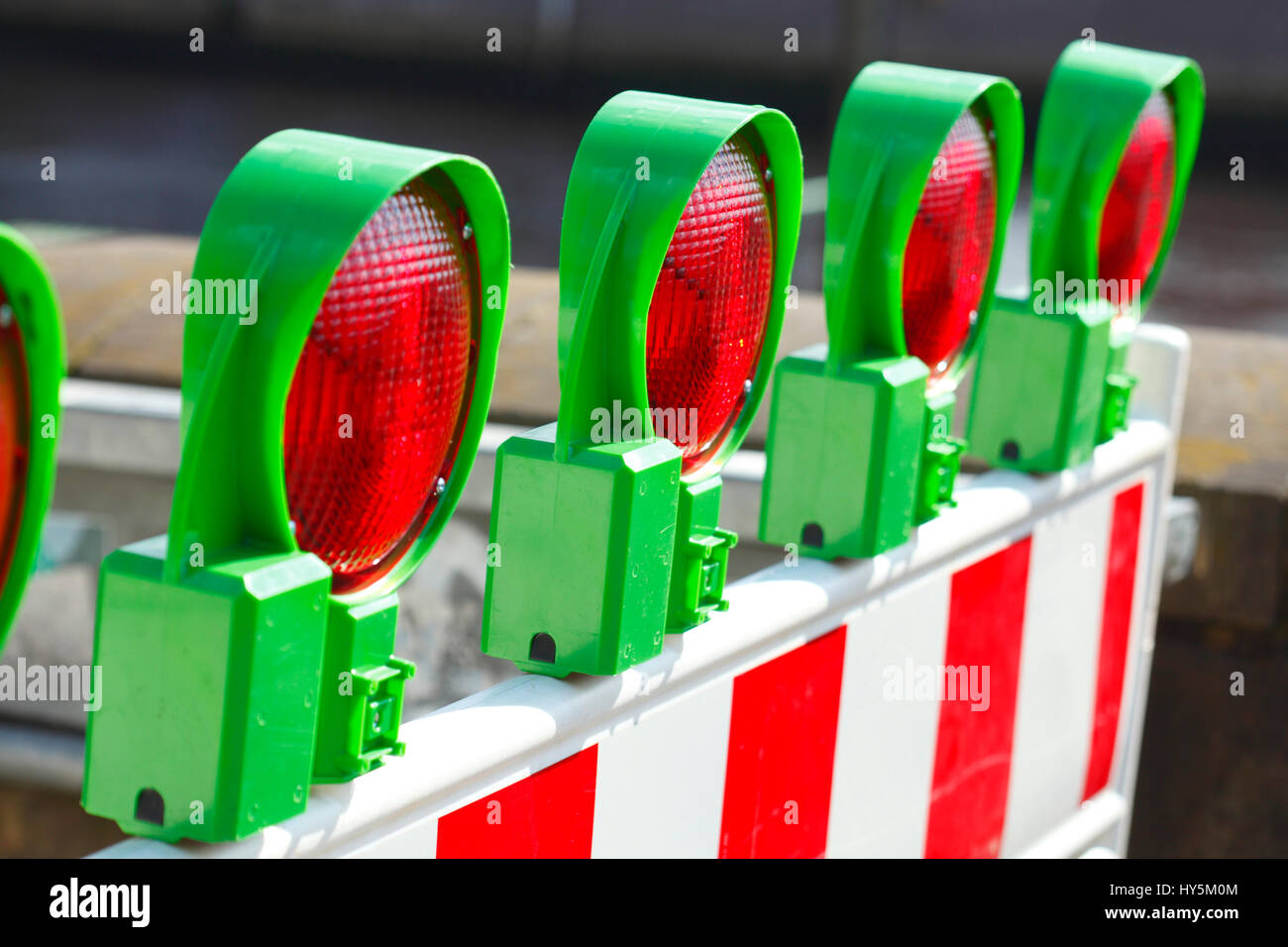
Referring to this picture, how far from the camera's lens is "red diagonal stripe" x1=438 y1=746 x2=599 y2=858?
48.5 inches

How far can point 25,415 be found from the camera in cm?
95

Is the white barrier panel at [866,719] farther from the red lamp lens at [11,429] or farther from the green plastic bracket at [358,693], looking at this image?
the red lamp lens at [11,429]

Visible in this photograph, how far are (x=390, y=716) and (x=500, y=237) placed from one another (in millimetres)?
321

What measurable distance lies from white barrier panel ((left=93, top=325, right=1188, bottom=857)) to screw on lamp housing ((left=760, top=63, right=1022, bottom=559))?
0.05 metres

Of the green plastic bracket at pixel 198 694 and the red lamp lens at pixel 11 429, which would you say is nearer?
the red lamp lens at pixel 11 429

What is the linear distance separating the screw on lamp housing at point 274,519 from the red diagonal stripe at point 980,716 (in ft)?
A: 2.65

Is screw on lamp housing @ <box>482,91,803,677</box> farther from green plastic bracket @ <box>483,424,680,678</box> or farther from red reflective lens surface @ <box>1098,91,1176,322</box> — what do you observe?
red reflective lens surface @ <box>1098,91,1176,322</box>

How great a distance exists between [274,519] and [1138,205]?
137cm

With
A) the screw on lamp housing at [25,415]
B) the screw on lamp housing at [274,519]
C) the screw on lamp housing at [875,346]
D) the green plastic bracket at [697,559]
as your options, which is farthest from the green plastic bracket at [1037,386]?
→ the screw on lamp housing at [25,415]

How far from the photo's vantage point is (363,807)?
1.14 m

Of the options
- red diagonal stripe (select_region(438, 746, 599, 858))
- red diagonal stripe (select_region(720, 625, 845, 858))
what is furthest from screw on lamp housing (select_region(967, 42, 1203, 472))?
red diagonal stripe (select_region(438, 746, 599, 858))

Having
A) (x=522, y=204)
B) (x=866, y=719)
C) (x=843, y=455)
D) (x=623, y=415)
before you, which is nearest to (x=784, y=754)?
(x=866, y=719)

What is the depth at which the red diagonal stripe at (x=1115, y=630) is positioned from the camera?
7.14 feet
